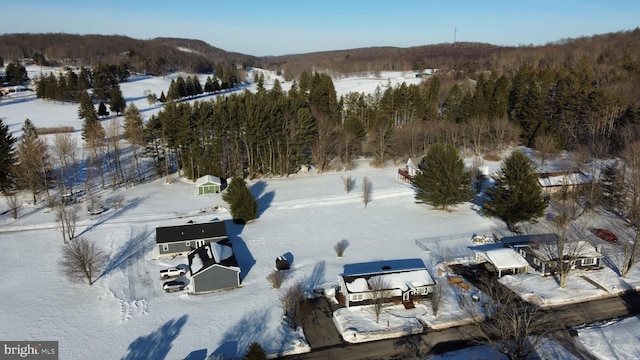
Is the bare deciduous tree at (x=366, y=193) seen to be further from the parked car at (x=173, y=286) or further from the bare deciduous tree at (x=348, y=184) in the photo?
the parked car at (x=173, y=286)

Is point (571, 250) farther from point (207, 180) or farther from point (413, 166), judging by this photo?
point (207, 180)

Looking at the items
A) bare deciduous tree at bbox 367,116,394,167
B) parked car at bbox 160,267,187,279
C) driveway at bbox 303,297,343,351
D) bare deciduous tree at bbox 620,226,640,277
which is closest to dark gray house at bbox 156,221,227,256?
parked car at bbox 160,267,187,279

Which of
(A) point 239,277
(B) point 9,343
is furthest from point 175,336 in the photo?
(B) point 9,343

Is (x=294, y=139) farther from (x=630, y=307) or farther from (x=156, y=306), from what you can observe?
(x=630, y=307)

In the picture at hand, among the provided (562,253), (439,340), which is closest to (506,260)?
(562,253)

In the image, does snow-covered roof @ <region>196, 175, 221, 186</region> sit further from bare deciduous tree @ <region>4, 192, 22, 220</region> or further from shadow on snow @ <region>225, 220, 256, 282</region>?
bare deciduous tree @ <region>4, 192, 22, 220</region>

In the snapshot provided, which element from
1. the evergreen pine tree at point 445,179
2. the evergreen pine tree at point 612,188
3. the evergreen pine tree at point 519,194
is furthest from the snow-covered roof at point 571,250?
the evergreen pine tree at point 612,188

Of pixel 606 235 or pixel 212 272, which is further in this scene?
pixel 606 235
